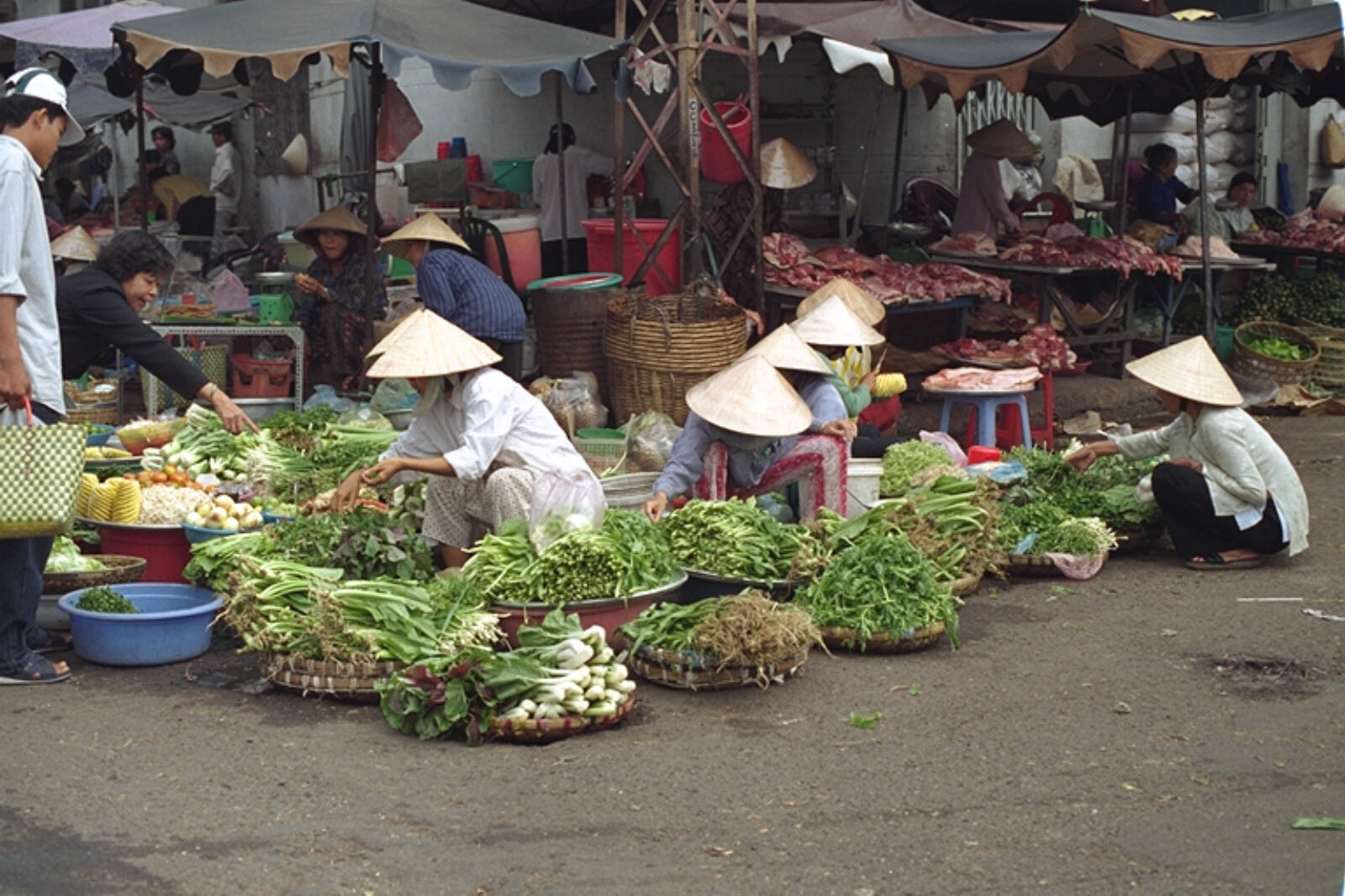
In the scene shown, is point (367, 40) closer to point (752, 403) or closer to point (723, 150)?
point (723, 150)

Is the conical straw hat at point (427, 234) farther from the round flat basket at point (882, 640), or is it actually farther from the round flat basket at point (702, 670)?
the round flat basket at point (702, 670)

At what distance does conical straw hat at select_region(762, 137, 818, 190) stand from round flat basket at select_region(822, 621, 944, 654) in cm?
629

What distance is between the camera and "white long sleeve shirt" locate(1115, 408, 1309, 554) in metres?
7.22

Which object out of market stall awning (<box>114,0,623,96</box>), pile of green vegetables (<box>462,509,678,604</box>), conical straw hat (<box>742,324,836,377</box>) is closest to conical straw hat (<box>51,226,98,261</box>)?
market stall awning (<box>114,0,623,96</box>)

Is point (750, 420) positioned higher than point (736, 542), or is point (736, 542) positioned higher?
point (750, 420)

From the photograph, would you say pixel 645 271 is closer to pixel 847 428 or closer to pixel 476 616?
pixel 847 428

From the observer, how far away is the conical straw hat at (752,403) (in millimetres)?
6699

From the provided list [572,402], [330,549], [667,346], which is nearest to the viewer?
[330,549]

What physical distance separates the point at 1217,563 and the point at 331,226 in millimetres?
6254

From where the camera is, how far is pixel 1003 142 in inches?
518

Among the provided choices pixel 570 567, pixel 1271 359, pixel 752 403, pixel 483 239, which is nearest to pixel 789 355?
pixel 752 403

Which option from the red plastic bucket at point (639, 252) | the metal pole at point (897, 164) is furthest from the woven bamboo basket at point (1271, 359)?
the red plastic bucket at point (639, 252)

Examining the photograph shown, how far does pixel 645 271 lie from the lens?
10586mm

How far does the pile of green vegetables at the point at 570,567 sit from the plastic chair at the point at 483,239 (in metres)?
6.33
